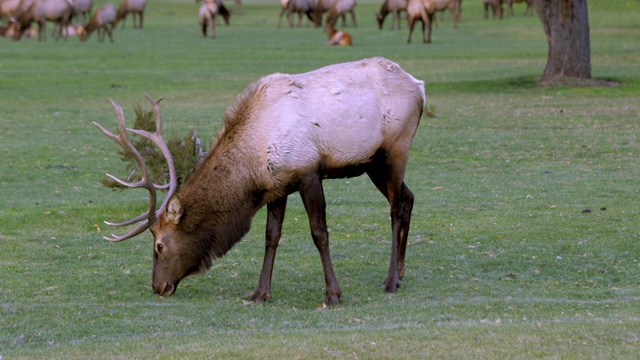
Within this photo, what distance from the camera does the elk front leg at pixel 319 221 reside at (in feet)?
25.8

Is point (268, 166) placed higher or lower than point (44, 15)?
lower

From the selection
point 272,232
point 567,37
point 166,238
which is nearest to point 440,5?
point 567,37

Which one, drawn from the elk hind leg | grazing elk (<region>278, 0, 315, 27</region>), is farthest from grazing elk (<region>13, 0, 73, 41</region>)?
the elk hind leg

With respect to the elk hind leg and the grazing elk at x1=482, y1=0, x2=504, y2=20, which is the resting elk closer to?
the elk hind leg

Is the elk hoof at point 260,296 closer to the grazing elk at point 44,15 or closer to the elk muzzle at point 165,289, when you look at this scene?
the elk muzzle at point 165,289

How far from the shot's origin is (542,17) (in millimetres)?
22656

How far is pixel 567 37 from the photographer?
73.4 ft

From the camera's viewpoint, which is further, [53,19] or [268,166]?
[53,19]

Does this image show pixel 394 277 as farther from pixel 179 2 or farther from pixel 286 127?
pixel 179 2

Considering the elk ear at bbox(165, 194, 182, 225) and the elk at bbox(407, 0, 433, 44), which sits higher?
the elk at bbox(407, 0, 433, 44)

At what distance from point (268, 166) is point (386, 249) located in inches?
96.5

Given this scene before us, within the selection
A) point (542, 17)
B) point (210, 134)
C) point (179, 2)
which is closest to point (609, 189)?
point (210, 134)

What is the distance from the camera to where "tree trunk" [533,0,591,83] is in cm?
2209

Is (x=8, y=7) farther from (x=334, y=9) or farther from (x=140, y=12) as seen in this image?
(x=334, y=9)
